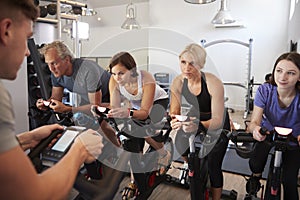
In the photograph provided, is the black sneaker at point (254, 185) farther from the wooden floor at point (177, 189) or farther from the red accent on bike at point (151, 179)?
the red accent on bike at point (151, 179)

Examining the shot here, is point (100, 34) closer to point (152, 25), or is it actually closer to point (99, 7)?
point (99, 7)

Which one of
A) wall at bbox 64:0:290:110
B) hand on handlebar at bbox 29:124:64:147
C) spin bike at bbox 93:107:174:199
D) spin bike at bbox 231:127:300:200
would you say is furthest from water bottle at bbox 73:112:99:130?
wall at bbox 64:0:290:110

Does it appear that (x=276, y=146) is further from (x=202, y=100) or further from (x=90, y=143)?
(x=90, y=143)

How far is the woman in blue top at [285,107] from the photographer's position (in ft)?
5.22

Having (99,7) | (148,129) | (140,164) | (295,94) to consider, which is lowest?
(140,164)

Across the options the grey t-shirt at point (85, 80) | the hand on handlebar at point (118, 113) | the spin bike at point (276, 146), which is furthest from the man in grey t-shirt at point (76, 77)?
the spin bike at point (276, 146)

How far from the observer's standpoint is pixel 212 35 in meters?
6.69

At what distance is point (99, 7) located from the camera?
8125mm

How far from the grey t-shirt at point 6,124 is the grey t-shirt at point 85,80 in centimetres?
145

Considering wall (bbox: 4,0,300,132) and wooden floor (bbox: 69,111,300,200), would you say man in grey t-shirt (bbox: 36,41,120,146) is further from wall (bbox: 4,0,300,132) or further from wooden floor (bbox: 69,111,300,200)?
wall (bbox: 4,0,300,132)

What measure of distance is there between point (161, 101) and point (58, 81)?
944mm

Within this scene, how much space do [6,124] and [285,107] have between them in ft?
5.36

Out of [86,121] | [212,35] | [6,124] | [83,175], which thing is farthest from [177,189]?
[212,35]

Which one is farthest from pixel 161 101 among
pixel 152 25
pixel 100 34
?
pixel 100 34
